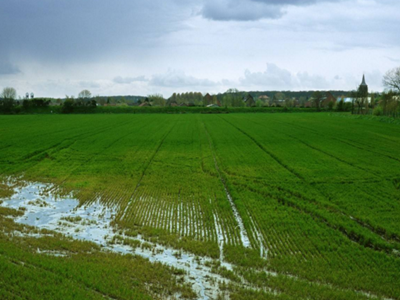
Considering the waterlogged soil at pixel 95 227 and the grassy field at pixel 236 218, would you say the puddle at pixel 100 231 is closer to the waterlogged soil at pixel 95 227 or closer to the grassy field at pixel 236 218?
the waterlogged soil at pixel 95 227

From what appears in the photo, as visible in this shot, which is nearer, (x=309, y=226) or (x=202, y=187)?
(x=309, y=226)

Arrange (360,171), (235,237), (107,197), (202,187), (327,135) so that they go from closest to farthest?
(235,237) → (107,197) → (202,187) → (360,171) → (327,135)

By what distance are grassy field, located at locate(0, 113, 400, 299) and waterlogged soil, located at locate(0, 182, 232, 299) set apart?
45 cm

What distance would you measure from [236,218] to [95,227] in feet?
19.2

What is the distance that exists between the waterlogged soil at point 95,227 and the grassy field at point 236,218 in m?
0.45

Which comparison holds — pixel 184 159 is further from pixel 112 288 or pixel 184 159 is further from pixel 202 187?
pixel 112 288

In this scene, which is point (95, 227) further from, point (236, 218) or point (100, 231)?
point (236, 218)

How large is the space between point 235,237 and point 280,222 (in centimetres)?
254

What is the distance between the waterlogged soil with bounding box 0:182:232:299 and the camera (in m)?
10.4

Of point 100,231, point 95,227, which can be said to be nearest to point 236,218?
point 100,231

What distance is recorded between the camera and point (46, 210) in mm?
16266

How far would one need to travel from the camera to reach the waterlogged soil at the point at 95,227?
1040 centimetres

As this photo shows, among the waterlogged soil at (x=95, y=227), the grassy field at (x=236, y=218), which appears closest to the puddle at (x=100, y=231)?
the waterlogged soil at (x=95, y=227)

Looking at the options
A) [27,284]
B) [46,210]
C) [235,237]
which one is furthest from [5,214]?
[235,237]
